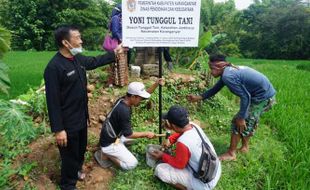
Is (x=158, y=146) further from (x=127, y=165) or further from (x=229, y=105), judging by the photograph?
(x=229, y=105)

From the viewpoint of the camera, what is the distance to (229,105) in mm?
6492

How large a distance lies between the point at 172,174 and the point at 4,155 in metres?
2.02

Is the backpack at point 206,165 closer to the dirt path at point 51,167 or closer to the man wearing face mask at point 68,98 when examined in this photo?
the dirt path at point 51,167

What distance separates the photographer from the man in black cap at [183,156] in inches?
137

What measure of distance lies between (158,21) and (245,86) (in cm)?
131

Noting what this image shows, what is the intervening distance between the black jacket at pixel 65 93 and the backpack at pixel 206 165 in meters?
1.24

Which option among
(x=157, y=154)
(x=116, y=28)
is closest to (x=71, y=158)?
(x=157, y=154)

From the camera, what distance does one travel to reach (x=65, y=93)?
338cm

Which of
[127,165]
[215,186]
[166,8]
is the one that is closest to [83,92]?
[127,165]

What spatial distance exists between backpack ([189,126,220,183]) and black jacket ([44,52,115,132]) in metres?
1.24

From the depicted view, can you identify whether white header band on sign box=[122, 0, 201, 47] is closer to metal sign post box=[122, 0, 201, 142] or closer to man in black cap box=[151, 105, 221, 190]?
metal sign post box=[122, 0, 201, 142]

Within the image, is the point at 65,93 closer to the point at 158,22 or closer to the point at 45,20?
the point at 158,22

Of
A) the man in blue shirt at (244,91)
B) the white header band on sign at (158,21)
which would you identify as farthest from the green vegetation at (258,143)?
the white header band on sign at (158,21)

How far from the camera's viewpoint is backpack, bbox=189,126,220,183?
3.44 m
